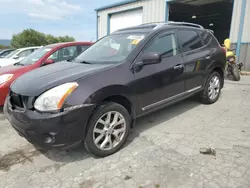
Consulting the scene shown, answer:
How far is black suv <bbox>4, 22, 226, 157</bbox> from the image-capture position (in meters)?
2.28

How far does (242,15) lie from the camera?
891cm

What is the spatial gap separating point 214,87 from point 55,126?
371cm

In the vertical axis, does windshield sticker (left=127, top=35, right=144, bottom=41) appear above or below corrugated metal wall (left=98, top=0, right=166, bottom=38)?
below

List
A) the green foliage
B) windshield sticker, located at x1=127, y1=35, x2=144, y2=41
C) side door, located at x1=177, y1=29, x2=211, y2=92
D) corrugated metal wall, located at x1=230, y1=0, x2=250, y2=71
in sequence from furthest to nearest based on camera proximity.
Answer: the green foliage < corrugated metal wall, located at x1=230, y1=0, x2=250, y2=71 < side door, located at x1=177, y1=29, x2=211, y2=92 < windshield sticker, located at x1=127, y1=35, x2=144, y2=41

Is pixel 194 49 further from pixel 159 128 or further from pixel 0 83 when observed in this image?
pixel 0 83

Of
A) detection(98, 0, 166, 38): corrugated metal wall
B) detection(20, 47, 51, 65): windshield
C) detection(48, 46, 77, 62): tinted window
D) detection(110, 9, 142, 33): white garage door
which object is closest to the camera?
detection(20, 47, 51, 65): windshield

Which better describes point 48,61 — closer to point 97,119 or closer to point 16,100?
point 16,100

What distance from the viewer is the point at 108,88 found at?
254cm

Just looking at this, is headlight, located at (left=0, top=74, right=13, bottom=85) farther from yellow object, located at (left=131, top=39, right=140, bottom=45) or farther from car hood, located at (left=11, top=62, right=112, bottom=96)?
yellow object, located at (left=131, top=39, right=140, bottom=45)

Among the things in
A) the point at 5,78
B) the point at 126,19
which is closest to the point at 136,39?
the point at 5,78

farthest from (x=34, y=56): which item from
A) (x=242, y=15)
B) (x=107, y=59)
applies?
Result: (x=242, y=15)

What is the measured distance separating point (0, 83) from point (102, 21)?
38.7ft

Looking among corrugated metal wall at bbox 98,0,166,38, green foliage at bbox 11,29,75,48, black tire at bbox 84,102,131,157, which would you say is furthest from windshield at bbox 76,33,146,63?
green foliage at bbox 11,29,75,48

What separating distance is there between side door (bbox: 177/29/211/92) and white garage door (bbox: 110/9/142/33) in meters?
9.18
